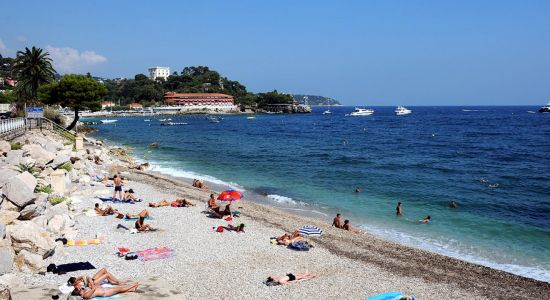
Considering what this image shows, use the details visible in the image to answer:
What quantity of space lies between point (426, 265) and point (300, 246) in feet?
14.5

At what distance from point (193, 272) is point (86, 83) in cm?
4973

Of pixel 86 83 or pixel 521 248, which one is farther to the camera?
pixel 86 83

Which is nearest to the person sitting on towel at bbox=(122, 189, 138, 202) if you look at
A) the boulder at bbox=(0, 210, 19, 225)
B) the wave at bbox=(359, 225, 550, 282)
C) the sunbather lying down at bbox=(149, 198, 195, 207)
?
the sunbather lying down at bbox=(149, 198, 195, 207)

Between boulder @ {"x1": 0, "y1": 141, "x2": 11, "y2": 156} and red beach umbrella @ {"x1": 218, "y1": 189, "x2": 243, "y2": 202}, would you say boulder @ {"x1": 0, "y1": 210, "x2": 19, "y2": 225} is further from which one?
red beach umbrella @ {"x1": 218, "y1": 189, "x2": 243, "y2": 202}

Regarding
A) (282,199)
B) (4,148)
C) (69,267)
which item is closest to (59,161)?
(4,148)

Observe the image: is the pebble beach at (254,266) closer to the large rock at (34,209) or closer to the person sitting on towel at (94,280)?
the person sitting on towel at (94,280)

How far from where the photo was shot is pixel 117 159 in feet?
134

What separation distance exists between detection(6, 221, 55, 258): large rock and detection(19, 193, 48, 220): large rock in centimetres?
127

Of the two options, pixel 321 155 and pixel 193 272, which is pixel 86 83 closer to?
pixel 321 155

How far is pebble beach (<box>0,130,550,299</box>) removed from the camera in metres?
Answer: 12.3

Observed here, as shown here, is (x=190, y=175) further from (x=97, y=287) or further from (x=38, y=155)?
(x=97, y=287)

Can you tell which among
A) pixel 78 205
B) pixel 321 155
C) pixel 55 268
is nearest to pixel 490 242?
pixel 55 268

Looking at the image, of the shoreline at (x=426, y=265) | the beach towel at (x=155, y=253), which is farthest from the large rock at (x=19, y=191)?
the shoreline at (x=426, y=265)

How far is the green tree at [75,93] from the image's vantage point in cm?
5603
